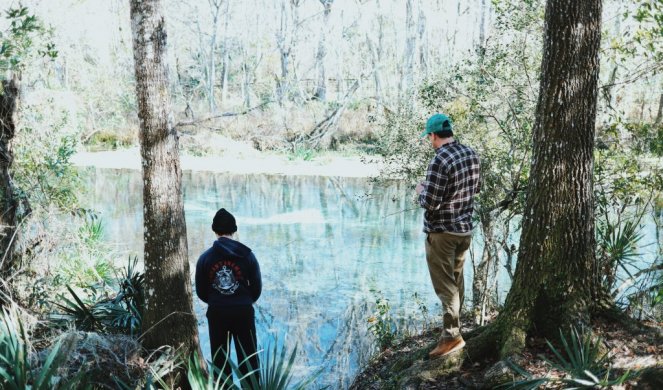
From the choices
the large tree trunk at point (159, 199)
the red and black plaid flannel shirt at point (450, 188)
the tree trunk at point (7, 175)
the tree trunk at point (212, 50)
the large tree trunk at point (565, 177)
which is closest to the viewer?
the large tree trunk at point (565, 177)

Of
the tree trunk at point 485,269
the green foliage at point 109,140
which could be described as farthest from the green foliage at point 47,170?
the green foliage at point 109,140

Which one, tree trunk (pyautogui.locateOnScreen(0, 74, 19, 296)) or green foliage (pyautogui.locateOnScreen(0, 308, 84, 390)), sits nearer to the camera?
green foliage (pyautogui.locateOnScreen(0, 308, 84, 390))

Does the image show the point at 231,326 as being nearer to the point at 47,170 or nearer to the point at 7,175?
the point at 7,175

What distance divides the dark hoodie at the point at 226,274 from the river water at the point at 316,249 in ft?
3.23

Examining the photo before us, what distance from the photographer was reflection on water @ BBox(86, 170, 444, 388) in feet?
29.8

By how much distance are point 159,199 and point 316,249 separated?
8812 millimetres

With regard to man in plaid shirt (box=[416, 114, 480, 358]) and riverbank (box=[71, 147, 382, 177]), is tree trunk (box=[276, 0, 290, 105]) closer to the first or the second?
riverbank (box=[71, 147, 382, 177])

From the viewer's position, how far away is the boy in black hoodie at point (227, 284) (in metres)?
4.69

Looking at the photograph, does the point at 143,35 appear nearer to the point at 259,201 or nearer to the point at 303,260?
the point at 303,260

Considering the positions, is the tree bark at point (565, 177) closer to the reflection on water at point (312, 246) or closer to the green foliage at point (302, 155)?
the reflection on water at point (312, 246)

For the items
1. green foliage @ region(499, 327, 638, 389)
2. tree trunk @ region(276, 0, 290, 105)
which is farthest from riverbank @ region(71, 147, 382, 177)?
green foliage @ region(499, 327, 638, 389)

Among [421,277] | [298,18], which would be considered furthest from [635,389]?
[298,18]

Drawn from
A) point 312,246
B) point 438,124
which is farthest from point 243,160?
point 438,124

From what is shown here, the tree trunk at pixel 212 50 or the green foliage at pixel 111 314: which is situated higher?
the tree trunk at pixel 212 50
